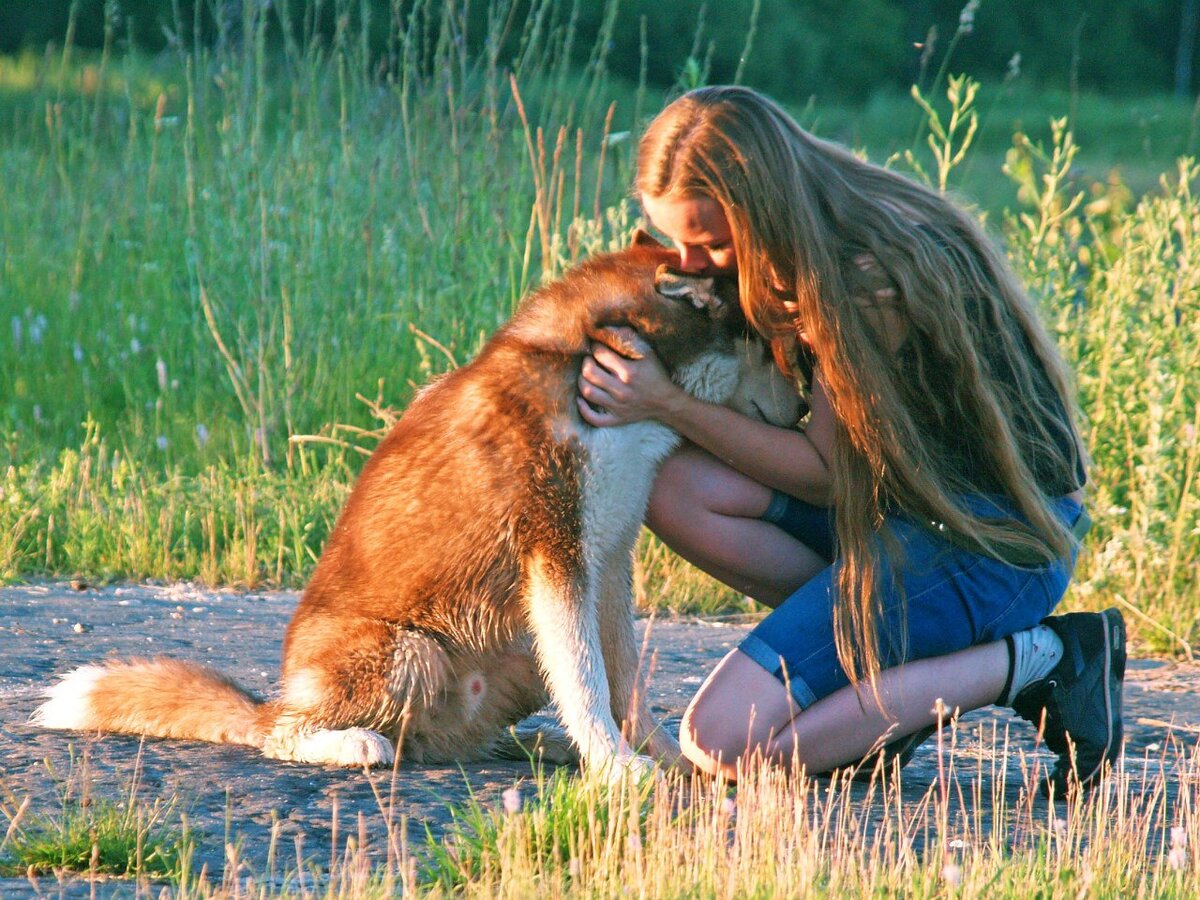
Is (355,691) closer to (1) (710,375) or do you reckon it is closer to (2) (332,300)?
(1) (710,375)

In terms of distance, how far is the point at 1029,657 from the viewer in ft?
10.2

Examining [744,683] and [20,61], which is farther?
[20,61]

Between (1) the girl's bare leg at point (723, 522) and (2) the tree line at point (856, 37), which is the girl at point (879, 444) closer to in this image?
(1) the girl's bare leg at point (723, 522)

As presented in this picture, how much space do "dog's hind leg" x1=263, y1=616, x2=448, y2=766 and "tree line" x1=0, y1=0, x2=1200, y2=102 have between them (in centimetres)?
1134

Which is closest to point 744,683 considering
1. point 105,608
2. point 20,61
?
point 105,608

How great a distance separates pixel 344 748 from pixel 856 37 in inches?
884

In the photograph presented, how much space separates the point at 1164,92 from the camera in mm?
26719

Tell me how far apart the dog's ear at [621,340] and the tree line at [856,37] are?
1105 centimetres

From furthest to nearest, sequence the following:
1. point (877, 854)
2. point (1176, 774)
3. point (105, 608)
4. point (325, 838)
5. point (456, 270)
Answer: point (456, 270)
point (105, 608)
point (1176, 774)
point (325, 838)
point (877, 854)

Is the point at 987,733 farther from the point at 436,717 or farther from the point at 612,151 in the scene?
the point at 612,151

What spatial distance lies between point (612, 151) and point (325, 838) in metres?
4.40

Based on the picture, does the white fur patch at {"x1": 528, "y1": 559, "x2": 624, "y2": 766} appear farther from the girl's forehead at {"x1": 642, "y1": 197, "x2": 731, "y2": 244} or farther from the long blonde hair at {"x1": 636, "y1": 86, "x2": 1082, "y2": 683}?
the girl's forehead at {"x1": 642, "y1": 197, "x2": 731, "y2": 244}

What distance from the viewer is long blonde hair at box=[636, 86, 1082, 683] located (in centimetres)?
294

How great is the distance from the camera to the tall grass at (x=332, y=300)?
4.67 m
